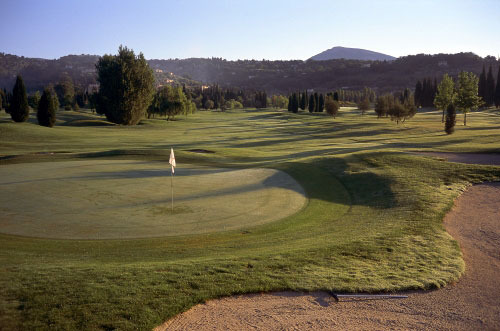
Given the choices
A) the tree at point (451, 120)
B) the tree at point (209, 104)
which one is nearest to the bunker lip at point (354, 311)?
the tree at point (451, 120)

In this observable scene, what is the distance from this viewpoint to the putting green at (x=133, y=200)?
13.8m

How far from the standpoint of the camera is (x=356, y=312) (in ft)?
25.9

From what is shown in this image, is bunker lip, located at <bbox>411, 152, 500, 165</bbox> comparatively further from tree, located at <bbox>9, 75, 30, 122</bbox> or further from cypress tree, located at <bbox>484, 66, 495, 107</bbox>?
cypress tree, located at <bbox>484, 66, 495, 107</bbox>

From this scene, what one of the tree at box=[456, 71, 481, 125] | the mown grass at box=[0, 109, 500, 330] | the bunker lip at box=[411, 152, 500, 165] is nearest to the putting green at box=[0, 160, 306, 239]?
the mown grass at box=[0, 109, 500, 330]

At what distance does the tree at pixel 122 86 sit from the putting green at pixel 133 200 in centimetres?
5410

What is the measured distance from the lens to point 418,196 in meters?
17.9

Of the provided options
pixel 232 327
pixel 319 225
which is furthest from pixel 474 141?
pixel 232 327

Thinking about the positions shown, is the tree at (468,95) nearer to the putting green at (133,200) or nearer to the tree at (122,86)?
the putting green at (133,200)

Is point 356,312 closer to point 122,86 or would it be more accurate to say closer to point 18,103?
point 18,103

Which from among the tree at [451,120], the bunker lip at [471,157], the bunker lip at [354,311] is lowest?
the bunker lip at [354,311]

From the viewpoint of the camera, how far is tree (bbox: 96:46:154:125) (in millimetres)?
77188

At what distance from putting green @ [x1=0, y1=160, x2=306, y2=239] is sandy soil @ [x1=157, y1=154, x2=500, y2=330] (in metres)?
5.99

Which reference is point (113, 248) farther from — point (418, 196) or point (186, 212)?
point (418, 196)

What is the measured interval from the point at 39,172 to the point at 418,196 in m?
21.5
